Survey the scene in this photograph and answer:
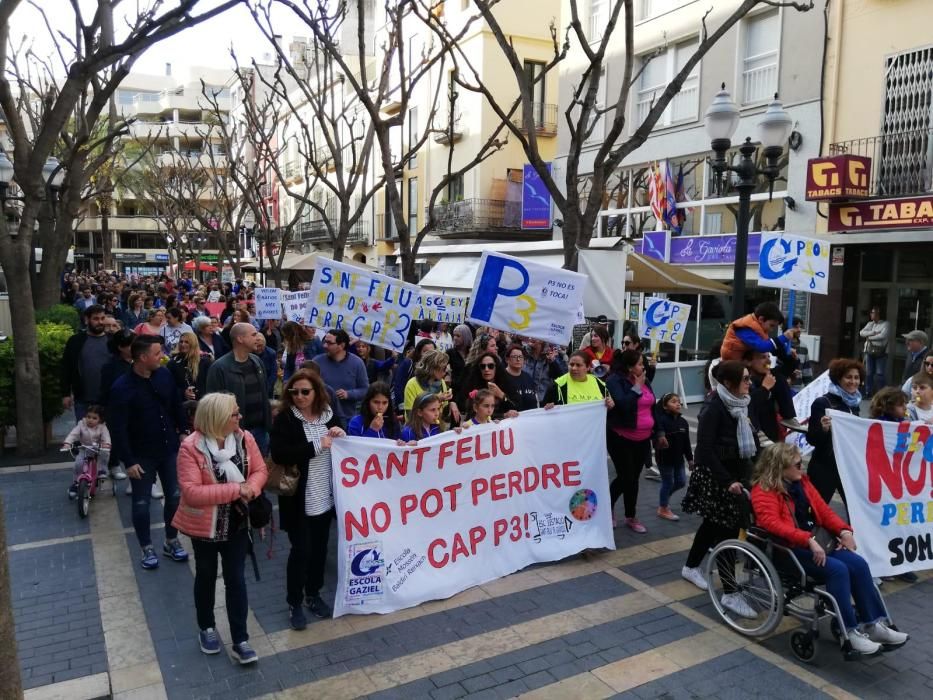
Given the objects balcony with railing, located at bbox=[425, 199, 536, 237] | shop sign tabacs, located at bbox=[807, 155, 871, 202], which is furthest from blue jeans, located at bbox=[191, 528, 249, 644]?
balcony with railing, located at bbox=[425, 199, 536, 237]

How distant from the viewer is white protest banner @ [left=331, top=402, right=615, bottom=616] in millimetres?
5035

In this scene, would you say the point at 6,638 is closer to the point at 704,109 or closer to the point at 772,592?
the point at 772,592

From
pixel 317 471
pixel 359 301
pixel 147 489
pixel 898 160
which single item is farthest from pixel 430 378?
pixel 898 160

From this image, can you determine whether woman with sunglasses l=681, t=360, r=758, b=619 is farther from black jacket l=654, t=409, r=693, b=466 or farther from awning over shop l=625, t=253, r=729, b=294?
awning over shop l=625, t=253, r=729, b=294

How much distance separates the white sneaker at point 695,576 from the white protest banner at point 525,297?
2.43 meters

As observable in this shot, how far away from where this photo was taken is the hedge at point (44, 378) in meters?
8.81

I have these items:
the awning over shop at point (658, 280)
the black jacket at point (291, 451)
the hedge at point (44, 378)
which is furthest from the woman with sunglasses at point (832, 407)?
the hedge at point (44, 378)

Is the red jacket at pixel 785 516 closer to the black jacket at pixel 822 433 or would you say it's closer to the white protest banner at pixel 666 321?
the black jacket at pixel 822 433

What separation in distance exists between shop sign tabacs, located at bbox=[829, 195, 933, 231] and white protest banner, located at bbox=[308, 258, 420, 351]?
10.7 m

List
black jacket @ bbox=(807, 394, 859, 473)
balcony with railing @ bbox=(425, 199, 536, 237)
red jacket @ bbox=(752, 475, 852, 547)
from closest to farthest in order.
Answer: red jacket @ bbox=(752, 475, 852, 547) < black jacket @ bbox=(807, 394, 859, 473) < balcony with railing @ bbox=(425, 199, 536, 237)

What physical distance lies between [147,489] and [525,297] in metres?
3.73

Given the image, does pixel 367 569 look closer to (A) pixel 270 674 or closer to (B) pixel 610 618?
(A) pixel 270 674

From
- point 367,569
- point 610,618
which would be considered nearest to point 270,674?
point 367,569

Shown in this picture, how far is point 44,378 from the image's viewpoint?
916 cm
